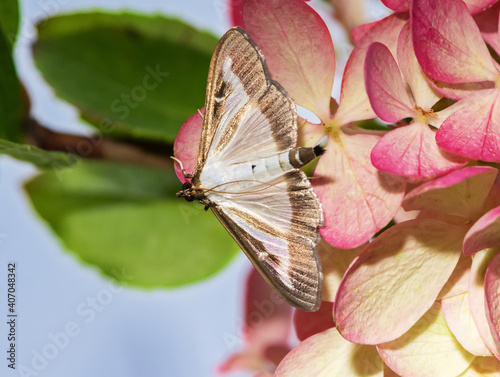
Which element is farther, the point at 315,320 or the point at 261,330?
the point at 261,330

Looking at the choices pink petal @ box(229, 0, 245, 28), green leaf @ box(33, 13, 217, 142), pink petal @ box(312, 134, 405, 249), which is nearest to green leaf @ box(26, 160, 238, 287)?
green leaf @ box(33, 13, 217, 142)

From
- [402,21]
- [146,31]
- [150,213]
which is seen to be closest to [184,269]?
[150,213]

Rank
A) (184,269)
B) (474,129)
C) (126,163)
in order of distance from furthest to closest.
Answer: (184,269) < (126,163) < (474,129)

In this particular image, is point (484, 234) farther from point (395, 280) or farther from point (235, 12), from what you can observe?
point (235, 12)

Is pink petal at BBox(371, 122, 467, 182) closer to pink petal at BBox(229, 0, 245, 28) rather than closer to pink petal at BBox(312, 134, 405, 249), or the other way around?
pink petal at BBox(312, 134, 405, 249)

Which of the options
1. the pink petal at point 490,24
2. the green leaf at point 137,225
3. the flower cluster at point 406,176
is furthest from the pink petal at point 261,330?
the pink petal at point 490,24

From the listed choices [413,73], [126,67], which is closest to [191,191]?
[413,73]

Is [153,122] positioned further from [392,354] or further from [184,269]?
[392,354]
